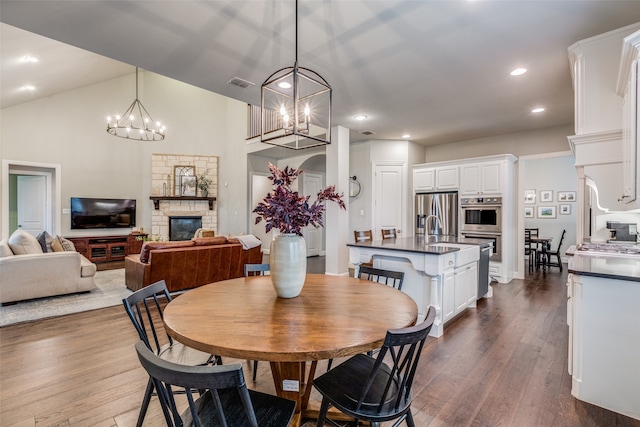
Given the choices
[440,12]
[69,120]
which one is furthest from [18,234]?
[440,12]

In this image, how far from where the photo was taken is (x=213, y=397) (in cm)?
85

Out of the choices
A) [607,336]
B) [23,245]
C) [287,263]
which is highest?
[287,263]

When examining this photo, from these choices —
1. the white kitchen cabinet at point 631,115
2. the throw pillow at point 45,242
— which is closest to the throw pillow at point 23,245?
the throw pillow at point 45,242

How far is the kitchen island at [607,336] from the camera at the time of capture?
5.79ft

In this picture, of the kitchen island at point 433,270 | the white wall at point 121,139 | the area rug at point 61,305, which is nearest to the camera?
the kitchen island at point 433,270

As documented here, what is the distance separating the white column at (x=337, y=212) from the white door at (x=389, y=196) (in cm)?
132

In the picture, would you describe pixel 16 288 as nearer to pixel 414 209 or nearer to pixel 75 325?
pixel 75 325

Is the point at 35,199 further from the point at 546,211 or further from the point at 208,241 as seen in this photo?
the point at 546,211

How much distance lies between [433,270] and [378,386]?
173 cm

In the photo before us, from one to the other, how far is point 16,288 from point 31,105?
500 cm

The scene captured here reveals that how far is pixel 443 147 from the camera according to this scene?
6.71m

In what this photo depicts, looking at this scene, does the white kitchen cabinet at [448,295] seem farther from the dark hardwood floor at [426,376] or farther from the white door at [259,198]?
the white door at [259,198]

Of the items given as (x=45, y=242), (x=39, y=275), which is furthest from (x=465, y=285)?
(x=45, y=242)

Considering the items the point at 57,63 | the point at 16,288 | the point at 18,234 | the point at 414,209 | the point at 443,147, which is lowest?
the point at 16,288
